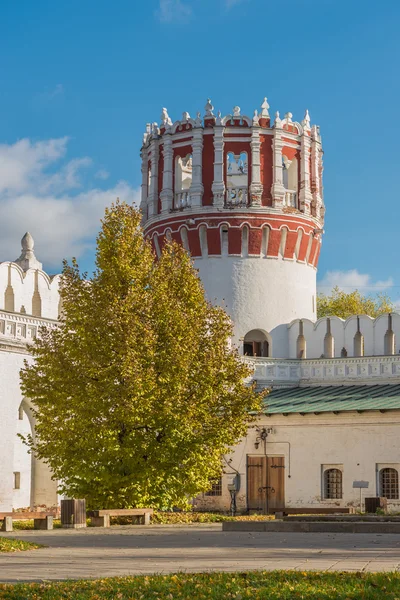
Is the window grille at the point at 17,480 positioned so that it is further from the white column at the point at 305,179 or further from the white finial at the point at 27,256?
the white column at the point at 305,179

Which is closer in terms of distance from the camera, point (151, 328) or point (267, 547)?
point (267, 547)

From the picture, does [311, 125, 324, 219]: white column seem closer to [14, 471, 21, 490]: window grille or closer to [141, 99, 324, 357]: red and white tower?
[141, 99, 324, 357]: red and white tower

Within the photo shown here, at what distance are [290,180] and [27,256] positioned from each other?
1539cm

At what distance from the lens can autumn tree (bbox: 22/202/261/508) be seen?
27.4 metres

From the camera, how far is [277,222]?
4838 cm

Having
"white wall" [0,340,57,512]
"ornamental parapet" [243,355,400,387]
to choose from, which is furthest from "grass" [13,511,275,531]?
"ornamental parapet" [243,355,400,387]

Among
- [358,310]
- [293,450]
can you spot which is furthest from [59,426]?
[358,310]

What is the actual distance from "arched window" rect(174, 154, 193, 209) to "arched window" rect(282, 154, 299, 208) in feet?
15.7

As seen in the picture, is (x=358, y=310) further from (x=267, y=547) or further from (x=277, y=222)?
(x=267, y=547)

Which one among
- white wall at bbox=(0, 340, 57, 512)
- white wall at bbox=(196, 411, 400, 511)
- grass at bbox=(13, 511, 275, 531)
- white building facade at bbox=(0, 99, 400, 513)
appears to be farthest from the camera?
white building facade at bbox=(0, 99, 400, 513)

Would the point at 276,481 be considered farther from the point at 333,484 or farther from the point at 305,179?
the point at 305,179

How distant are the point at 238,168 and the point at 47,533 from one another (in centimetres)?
3343

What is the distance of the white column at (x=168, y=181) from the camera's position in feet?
163

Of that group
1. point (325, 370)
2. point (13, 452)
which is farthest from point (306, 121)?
point (13, 452)
